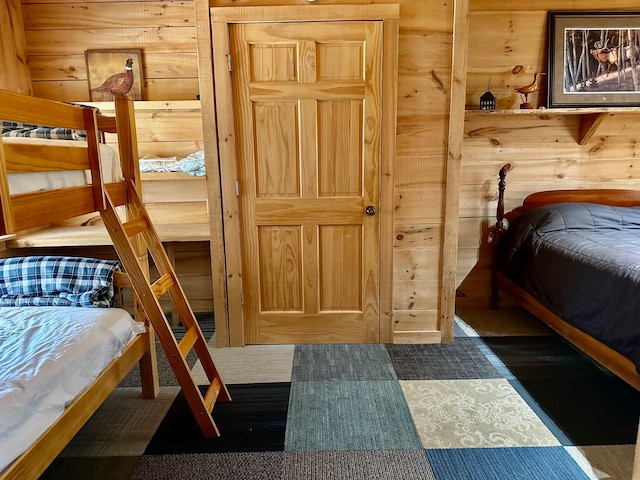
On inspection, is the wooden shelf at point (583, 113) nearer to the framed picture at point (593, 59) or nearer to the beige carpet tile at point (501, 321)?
the framed picture at point (593, 59)

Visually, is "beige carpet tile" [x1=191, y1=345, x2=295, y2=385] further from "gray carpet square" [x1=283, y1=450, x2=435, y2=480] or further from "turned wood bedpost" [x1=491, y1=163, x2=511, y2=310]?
"turned wood bedpost" [x1=491, y1=163, x2=511, y2=310]

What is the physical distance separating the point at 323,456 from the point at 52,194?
141 centimetres

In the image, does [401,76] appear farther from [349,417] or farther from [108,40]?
[108,40]

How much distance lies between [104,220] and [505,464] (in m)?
1.87

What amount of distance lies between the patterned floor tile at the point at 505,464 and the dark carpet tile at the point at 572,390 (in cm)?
17

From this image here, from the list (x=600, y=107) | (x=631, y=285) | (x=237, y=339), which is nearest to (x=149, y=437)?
(x=237, y=339)

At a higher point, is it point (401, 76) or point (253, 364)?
point (401, 76)

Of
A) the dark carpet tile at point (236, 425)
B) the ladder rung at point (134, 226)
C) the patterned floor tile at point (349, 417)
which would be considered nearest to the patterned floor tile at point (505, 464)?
the patterned floor tile at point (349, 417)

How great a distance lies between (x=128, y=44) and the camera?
10.7 feet

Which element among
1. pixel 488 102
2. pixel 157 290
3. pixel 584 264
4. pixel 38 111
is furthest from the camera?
pixel 488 102

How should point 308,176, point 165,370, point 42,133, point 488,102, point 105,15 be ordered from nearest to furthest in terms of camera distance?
1. point 42,133
2. point 165,370
3. point 308,176
4. point 488,102
5. point 105,15

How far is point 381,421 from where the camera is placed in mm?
2018

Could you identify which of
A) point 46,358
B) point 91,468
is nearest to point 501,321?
point 91,468

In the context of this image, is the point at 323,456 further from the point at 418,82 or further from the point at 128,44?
the point at 128,44
